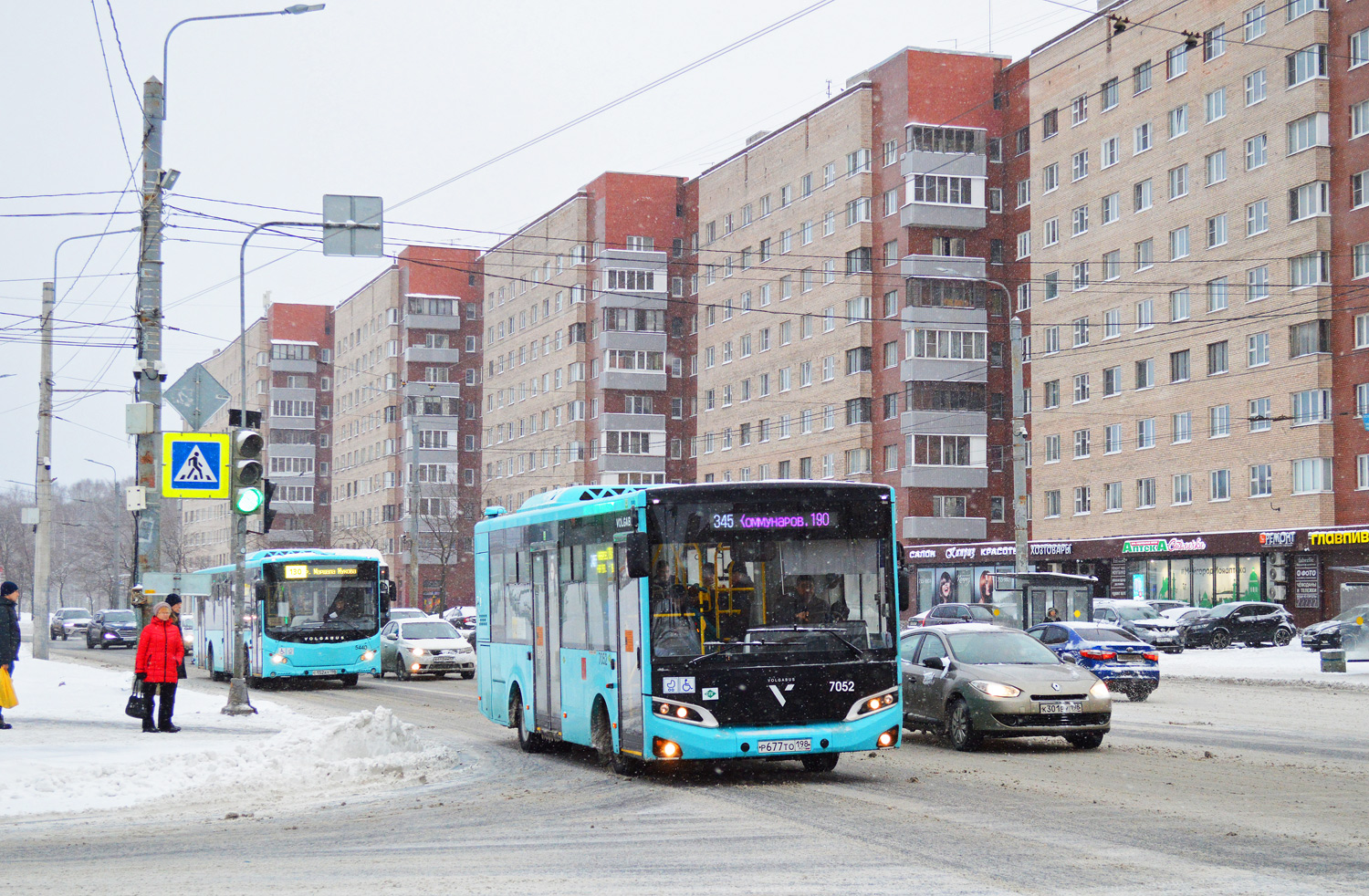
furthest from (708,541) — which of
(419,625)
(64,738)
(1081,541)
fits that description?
(1081,541)

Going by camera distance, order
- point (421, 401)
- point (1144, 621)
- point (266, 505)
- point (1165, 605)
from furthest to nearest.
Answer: point (421, 401) → point (1165, 605) → point (1144, 621) → point (266, 505)

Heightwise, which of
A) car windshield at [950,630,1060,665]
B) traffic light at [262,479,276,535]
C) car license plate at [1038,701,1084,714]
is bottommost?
car license plate at [1038,701,1084,714]

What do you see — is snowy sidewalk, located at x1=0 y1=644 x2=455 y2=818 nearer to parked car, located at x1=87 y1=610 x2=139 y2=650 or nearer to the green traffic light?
the green traffic light

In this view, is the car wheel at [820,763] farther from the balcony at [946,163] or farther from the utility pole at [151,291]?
the balcony at [946,163]

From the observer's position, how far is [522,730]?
18.5m

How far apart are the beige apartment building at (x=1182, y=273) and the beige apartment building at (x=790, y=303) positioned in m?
8.84

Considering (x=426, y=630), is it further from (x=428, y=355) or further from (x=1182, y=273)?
(x=428, y=355)

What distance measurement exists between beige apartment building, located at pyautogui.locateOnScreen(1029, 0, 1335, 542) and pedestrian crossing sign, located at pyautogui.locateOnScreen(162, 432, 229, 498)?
42.2m

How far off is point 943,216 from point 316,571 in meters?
47.2

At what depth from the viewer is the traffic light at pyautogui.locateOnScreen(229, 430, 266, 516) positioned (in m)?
20.4

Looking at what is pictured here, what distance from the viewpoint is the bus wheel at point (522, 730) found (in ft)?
59.9

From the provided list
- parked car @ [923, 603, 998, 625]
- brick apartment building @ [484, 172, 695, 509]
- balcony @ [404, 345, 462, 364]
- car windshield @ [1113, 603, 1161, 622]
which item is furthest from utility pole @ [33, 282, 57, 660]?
balcony @ [404, 345, 462, 364]

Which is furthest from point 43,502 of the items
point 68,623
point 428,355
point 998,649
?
point 428,355

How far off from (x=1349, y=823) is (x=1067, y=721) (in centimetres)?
632
